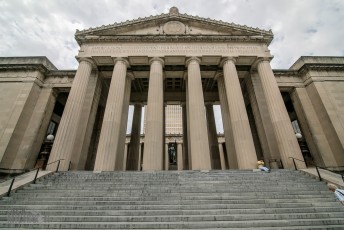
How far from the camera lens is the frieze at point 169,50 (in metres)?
17.2

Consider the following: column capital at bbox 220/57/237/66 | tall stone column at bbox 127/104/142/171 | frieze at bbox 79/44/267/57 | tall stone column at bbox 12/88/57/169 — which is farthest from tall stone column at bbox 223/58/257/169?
tall stone column at bbox 12/88/57/169

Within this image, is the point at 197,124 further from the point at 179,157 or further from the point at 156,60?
the point at 179,157

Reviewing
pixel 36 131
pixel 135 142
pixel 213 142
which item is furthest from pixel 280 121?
pixel 36 131

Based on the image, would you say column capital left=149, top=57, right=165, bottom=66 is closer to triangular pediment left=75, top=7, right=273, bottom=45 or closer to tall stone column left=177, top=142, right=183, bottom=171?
triangular pediment left=75, top=7, right=273, bottom=45

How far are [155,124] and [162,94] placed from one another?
3.13 meters

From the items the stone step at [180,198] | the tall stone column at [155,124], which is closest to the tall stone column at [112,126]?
the tall stone column at [155,124]

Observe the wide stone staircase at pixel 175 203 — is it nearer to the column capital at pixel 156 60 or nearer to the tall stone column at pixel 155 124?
the tall stone column at pixel 155 124

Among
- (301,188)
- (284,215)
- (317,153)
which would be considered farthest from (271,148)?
(284,215)

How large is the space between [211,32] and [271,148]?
12.0m

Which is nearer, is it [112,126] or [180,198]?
[180,198]

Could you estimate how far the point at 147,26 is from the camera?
18547 millimetres

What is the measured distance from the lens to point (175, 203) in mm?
6980

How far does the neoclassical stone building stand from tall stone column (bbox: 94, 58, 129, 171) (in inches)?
2.9

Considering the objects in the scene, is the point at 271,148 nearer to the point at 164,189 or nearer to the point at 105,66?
the point at 164,189
